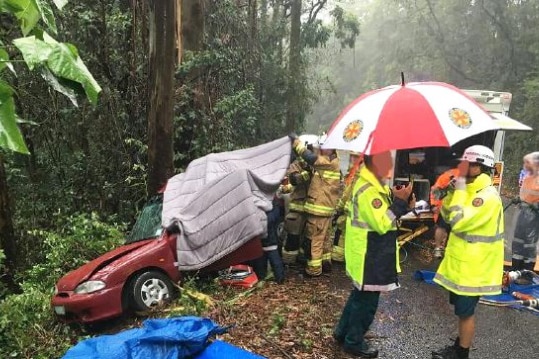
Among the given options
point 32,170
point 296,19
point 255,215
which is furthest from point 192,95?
point 296,19

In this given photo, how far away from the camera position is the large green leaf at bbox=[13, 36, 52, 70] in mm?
892

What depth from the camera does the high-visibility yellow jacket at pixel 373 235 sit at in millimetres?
3783

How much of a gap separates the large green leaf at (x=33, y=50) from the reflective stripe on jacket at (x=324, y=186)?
543cm

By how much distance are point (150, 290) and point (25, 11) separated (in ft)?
16.4

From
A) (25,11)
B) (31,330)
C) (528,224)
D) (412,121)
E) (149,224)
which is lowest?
(31,330)

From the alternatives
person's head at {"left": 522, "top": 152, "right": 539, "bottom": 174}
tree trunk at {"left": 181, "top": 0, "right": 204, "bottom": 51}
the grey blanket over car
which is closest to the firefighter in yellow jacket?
the grey blanket over car

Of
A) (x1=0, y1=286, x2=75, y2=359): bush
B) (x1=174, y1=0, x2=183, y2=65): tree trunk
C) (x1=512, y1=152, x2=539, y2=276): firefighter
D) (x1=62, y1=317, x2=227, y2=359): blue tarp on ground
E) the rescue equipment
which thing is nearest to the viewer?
(x1=62, y1=317, x2=227, y2=359): blue tarp on ground

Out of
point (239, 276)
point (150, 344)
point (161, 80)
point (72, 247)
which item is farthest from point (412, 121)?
point (72, 247)

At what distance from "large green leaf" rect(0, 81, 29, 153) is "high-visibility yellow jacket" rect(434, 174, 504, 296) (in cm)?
357

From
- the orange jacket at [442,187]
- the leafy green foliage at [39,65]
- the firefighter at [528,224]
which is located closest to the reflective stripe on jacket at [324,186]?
the orange jacket at [442,187]

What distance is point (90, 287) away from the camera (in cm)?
539

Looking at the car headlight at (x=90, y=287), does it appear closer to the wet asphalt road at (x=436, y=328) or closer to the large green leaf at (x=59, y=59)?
the wet asphalt road at (x=436, y=328)

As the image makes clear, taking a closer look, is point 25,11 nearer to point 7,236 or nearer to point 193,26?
point 7,236

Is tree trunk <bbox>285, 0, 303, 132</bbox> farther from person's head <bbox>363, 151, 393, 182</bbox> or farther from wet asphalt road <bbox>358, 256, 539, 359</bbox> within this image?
person's head <bbox>363, 151, 393, 182</bbox>
